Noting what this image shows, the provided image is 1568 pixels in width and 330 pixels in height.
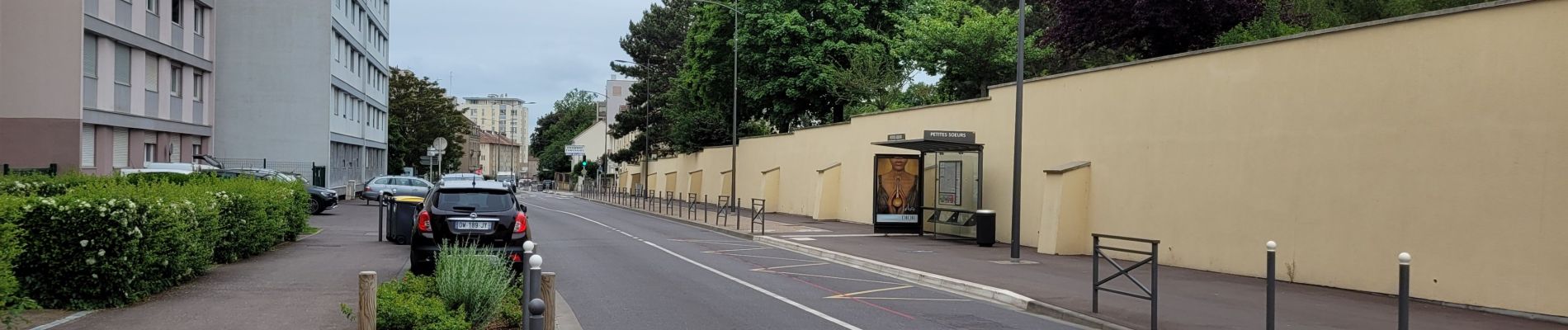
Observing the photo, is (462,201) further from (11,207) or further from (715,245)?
(715,245)

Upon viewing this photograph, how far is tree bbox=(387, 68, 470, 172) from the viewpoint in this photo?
238ft

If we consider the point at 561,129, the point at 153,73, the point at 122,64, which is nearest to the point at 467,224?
the point at 122,64

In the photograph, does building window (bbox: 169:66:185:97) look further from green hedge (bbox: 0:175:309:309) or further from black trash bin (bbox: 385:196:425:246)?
green hedge (bbox: 0:175:309:309)

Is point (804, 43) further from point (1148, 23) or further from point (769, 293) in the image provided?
point (769, 293)

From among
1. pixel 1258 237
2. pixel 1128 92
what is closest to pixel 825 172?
pixel 1128 92

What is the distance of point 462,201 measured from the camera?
13.1 m

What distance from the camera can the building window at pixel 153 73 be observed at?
3044cm

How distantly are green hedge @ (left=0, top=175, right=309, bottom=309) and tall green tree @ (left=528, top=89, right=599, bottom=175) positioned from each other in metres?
95.4

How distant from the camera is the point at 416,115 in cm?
7456

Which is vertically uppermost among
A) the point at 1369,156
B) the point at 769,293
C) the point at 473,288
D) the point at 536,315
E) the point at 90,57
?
the point at 90,57

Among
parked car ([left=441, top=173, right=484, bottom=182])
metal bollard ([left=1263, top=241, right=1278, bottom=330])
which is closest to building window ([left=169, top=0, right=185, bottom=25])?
parked car ([left=441, top=173, right=484, bottom=182])

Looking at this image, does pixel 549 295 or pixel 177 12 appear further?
pixel 177 12

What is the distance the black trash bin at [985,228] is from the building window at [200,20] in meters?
28.5

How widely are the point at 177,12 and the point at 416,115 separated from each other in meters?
42.5
